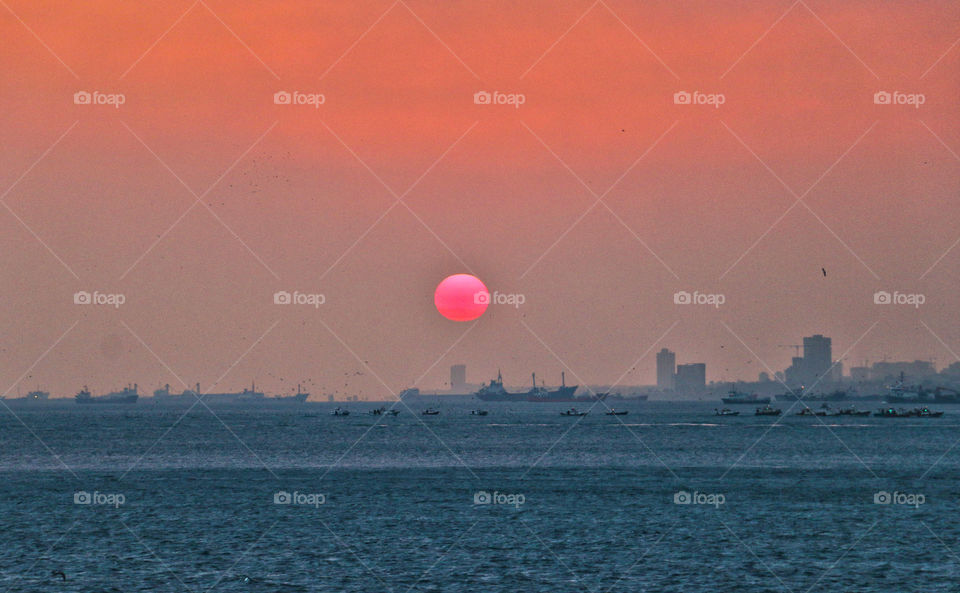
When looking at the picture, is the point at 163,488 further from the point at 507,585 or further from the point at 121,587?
the point at 507,585

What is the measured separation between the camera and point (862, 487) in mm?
92250

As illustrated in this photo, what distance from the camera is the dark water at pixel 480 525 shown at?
47.6 meters

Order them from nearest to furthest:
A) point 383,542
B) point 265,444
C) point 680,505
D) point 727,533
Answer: point 383,542
point 727,533
point 680,505
point 265,444

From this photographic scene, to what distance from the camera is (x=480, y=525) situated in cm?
6456

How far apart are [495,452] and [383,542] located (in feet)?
282

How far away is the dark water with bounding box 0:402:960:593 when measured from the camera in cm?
4762

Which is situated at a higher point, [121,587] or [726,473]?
[726,473]

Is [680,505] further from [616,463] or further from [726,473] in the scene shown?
[616,463]

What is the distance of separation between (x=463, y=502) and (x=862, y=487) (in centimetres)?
3895

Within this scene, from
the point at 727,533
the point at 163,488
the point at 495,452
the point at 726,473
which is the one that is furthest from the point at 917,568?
the point at 495,452

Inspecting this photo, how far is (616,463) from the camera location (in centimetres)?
12194

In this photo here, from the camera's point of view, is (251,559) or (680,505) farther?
(680,505)

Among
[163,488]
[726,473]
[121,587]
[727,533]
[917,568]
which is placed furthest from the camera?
[726,473]

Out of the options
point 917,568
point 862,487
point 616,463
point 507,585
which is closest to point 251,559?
point 507,585
